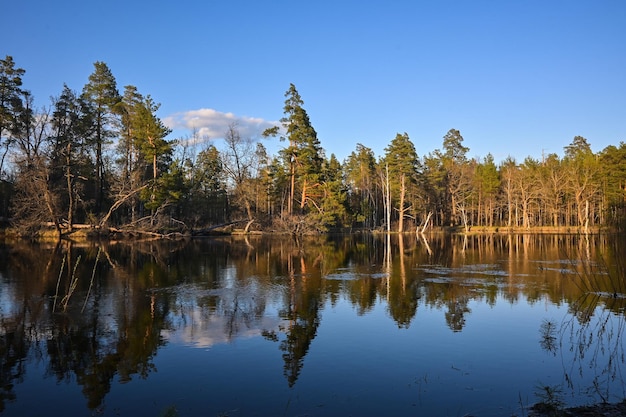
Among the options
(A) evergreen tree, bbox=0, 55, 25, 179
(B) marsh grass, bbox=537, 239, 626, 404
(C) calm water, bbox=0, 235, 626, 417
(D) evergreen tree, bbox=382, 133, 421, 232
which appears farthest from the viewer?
(D) evergreen tree, bbox=382, 133, 421, 232

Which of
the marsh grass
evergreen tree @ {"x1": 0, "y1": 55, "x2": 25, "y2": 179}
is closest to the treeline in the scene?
evergreen tree @ {"x1": 0, "y1": 55, "x2": 25, "y2": 179}

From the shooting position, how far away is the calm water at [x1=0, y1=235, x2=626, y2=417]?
6.94 meters

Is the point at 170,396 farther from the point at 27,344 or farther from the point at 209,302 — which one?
the point at 209,302

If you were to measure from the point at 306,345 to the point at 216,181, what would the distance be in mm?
58435

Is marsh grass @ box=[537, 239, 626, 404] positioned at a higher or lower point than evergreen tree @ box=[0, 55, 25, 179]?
lower

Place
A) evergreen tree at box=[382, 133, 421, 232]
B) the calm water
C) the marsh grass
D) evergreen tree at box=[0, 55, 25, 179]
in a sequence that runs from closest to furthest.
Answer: the calm water < the marsh grass < evergreen tree at box=[0, 55, 25, 179] < evergreen tree at box=[382, 133, 421, 232]

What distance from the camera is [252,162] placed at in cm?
6116

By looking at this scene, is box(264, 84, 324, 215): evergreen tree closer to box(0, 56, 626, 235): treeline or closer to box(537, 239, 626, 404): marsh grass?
→ box(0, 56, 626, 235): treeline

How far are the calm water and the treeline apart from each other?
86.6 ft

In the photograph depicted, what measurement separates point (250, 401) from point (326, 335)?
3854 mm

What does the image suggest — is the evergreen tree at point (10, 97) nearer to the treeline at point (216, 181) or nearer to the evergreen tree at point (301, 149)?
the treeline at point (216, 181)

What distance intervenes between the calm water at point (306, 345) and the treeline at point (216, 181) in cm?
2640

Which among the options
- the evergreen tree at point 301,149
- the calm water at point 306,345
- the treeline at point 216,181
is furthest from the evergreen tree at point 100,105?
the calm water at point 306,345

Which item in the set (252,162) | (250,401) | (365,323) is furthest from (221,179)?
(250,401)
